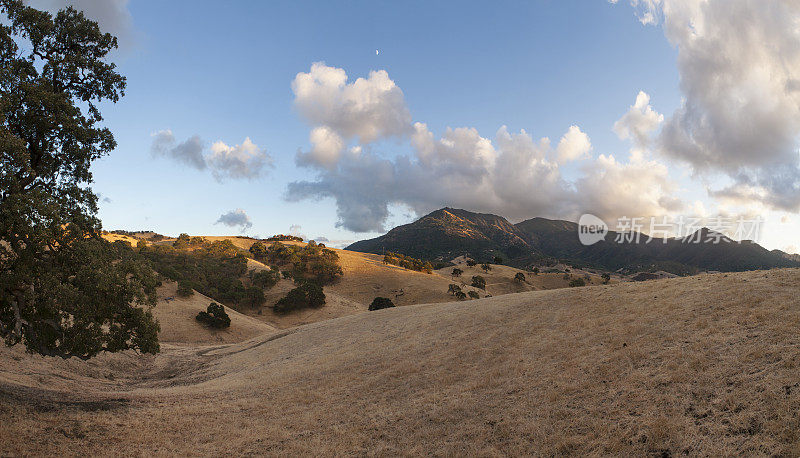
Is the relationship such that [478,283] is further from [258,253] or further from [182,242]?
[182,242]

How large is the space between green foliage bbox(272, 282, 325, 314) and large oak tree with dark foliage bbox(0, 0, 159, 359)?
5055cm

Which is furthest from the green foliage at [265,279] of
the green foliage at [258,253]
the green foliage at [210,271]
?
the green foliage at [258,253]

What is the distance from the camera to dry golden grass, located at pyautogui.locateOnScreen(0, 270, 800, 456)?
343 inches

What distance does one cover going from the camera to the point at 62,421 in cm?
1107

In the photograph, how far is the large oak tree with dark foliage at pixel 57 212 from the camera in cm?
1104

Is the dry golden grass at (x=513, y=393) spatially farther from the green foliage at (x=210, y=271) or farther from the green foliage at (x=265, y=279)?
the green foliage at (x=265, y=279)

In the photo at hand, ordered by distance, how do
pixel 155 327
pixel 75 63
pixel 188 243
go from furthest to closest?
pixel 188 243, pixel 155 327, pixel 75 63

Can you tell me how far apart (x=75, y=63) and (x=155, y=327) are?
1043cm

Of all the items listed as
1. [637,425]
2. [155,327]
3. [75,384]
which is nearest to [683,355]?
[637,425]

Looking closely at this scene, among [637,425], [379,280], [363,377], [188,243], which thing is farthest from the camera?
[188,243]

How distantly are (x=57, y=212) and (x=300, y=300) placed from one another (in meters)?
54.2

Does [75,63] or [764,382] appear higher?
[75,63]

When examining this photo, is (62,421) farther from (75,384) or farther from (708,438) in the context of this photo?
(708,438)

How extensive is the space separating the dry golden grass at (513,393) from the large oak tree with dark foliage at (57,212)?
2.62 meters
